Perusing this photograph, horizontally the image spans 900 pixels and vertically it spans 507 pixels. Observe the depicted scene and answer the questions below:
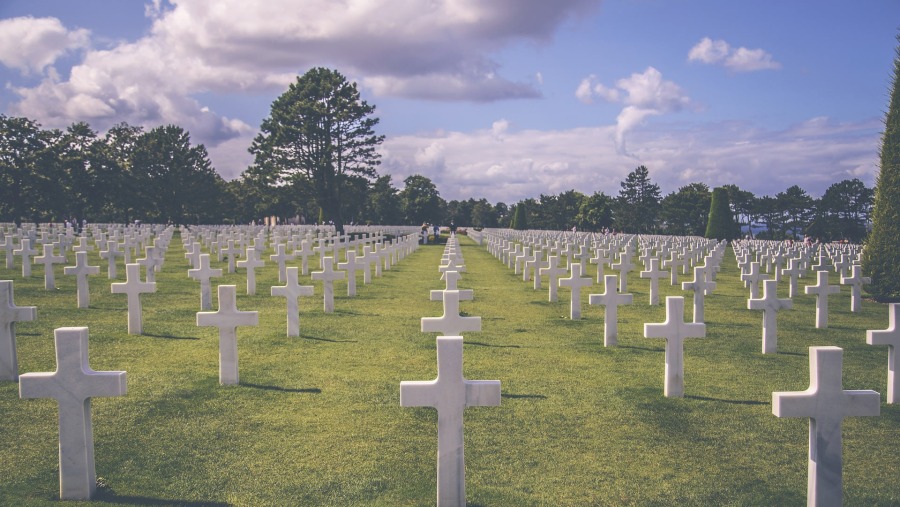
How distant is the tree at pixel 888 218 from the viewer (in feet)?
55.5

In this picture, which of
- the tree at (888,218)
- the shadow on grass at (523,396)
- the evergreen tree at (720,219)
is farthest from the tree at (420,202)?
the shadow on grass at (523,396)

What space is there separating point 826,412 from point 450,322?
163 inches

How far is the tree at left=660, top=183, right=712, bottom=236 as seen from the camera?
262ft

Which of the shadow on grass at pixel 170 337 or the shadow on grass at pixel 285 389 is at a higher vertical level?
the shadow on grass at pixel 170 337

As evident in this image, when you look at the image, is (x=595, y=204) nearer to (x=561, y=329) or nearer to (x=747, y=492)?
(x=561, y=329)

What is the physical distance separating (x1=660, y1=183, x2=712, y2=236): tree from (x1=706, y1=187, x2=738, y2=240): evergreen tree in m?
25.6

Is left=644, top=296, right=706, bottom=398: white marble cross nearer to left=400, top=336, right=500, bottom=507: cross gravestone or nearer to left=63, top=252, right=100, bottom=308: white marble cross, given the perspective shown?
left=400, top=336, right=500, bottom=507: cross gravestone

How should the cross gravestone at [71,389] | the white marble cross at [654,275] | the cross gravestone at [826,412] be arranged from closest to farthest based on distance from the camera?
the cross gravestone at [826,412]
the cross gravestone at [71,389]
the white marble cross at [654,275]

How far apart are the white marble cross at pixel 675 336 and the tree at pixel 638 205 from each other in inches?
3503

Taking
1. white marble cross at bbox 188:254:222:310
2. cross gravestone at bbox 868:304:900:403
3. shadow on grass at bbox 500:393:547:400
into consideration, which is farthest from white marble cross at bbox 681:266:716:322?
white marble cross at bbox 188:254:222:310

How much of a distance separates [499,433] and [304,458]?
1625mm

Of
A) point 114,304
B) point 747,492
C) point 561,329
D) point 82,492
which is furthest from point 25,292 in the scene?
point 747,492

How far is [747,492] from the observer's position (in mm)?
4562

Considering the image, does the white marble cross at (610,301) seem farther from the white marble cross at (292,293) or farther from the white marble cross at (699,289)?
the white marble cross at (292,293)
